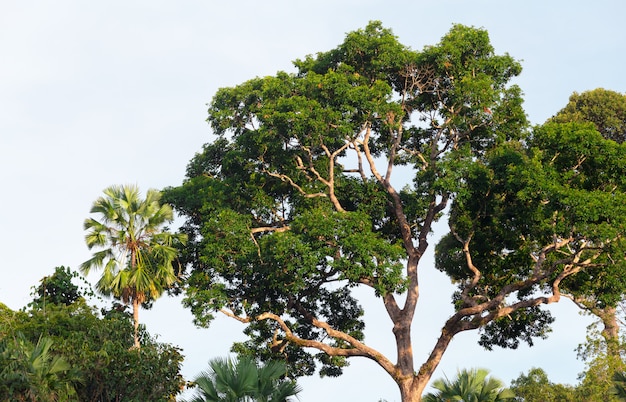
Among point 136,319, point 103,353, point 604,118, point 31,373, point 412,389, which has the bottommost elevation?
point 31,373

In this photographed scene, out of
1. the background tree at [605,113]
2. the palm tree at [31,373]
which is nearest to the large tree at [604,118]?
the background tree at [605,113]

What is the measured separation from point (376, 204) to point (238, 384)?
40.8 feet

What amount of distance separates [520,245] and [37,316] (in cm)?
1708

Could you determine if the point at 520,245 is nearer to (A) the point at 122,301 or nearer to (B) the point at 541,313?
(B) the point at 541,313

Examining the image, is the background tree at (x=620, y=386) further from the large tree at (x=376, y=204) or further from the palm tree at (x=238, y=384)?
the palm tree at (x=238, y=384)

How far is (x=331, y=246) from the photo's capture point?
30.0m

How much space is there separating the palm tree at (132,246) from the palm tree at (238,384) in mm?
8715

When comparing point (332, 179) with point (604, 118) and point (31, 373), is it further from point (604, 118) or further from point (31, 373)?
point (604, 118)

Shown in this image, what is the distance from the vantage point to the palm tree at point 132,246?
31.1 meters

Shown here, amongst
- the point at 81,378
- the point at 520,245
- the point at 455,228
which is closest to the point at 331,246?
the point at 455,228

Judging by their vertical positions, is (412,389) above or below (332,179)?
below

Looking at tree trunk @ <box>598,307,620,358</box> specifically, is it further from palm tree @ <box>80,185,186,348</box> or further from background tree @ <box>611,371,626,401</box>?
palm tree @ <box>80,185,186,348</box>

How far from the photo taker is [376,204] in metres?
33.3

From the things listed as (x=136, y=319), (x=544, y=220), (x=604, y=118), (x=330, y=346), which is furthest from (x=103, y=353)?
(x=604, y=118)
